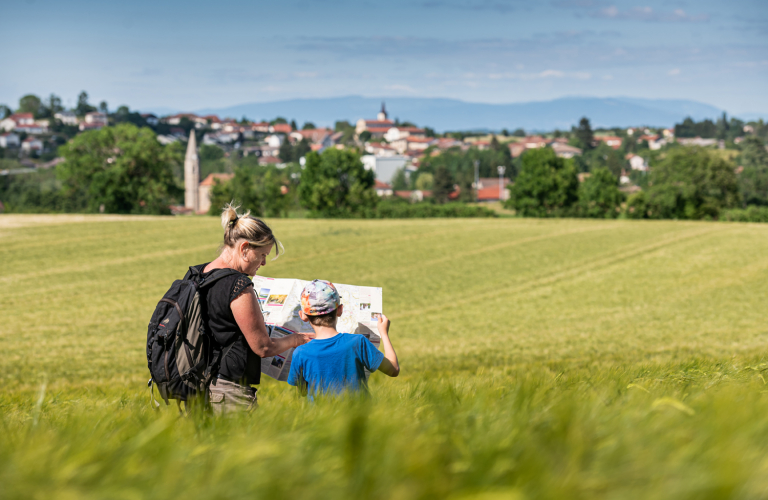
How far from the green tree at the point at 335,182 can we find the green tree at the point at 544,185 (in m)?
20.8

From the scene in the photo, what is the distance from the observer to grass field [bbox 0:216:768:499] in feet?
4.97

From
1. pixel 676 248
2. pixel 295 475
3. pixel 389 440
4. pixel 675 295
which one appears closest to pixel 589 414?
pixel 389 440

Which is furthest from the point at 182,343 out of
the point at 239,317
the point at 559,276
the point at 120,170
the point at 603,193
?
the point at 603,193

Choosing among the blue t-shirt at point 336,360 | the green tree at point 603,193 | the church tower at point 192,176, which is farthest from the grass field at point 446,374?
the church tower at point 192,176

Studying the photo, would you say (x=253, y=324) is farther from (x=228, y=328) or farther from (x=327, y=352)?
(x=327, y=352)

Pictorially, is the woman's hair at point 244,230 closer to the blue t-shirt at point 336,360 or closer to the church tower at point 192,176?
the blue t-shirt at point 336,360

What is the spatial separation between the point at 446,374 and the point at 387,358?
4.64 meters

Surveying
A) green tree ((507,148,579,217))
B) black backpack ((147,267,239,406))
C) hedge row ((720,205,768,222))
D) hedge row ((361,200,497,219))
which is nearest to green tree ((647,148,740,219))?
hedge row ((720,205,768,222))

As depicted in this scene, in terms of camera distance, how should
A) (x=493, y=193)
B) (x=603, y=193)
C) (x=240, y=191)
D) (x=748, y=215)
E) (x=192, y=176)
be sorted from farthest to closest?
(x=493, y=193) → (x=192, y=176) → (x=240, y=191) → (x=603, y=193) → (x=748, y=215)

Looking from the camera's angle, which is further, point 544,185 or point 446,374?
point 544,185

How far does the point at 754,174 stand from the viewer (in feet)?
319

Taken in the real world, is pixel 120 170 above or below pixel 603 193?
above

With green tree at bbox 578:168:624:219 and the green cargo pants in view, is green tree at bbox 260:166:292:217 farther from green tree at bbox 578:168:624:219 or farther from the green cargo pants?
the green cargo pants

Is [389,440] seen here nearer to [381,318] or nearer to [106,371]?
[381,318]
